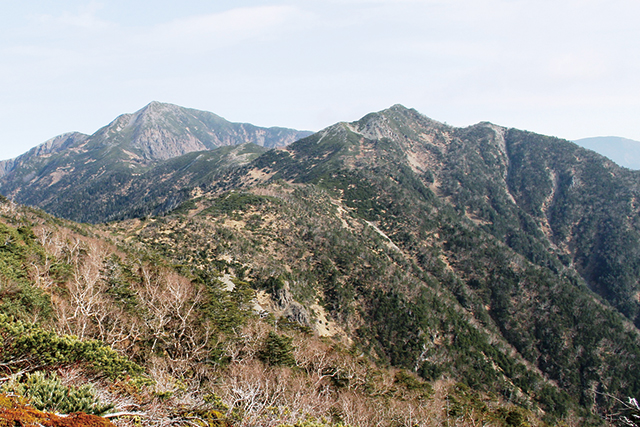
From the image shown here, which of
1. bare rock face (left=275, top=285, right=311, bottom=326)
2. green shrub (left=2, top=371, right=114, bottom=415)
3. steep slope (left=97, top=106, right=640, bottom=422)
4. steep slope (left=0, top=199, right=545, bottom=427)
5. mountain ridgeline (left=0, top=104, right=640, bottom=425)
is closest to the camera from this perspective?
green shrub (left=2, top=371, right=114, bottom=415)

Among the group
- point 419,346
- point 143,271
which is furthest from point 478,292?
point 143,271

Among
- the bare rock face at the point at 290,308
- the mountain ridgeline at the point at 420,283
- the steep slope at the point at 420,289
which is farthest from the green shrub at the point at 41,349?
the steep slope at the point at 420,289

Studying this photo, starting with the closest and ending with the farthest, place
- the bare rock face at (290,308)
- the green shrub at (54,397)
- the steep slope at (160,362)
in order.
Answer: the green shrub at (54,397) → the steep slope at (160,362) → the bare rock face at (290,308)

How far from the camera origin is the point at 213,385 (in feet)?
64.5

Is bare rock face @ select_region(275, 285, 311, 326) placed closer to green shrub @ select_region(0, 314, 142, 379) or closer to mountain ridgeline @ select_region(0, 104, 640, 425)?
mountain ridgeline @ select_region(0, 104, 640, 425)

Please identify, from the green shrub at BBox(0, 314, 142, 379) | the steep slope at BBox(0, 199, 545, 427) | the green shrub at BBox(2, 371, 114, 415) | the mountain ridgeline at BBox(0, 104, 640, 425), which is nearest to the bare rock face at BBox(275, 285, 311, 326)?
the mountain ridgeline at BBox(0, 104, 640, 425)

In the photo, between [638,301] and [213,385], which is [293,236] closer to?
[213,385]

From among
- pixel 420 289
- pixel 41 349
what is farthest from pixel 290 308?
pixel 41 349

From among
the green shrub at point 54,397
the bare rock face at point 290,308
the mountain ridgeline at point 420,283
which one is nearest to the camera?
the green shrub at point 54,397

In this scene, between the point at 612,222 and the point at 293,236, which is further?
the point at 612,222

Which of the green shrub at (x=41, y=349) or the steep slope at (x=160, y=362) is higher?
the green shrub at (x=41, y=349)

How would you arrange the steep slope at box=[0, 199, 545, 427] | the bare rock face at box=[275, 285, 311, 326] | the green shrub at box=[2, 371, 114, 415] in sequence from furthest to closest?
the bare rock face at box=[275, 285, 311, 326] < the steep slope at box=[0, 199, 545, 427] < the green shrub at box=[2, 371, 114, 415]

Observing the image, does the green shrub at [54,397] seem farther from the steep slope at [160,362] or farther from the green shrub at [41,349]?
the green shrub at [41,349]

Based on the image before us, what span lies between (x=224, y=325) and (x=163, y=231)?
4850cm
